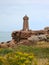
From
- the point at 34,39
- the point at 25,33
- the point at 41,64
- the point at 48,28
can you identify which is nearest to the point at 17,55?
the point at 41,64

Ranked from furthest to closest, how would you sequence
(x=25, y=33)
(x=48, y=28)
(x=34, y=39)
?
1. (x=48, y=28)
2. (x=25, y=33)
3. (x=34, y=39)

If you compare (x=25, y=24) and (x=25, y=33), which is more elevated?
(x=25, y=24)

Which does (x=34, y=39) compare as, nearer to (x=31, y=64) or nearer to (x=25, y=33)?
(x=25, y=33)

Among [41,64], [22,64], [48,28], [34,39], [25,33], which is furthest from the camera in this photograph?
[48,28]

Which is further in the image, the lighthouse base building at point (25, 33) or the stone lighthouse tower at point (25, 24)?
the stone lighthouse tower at point (25, 24)

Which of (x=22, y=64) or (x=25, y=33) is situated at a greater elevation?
(x=22, y=64)

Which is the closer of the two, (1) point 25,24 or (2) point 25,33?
(2) point 25,33

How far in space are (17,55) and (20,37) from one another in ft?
135

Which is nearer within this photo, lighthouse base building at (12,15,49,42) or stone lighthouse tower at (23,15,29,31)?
lighthouse base building at (12,15,49,42)

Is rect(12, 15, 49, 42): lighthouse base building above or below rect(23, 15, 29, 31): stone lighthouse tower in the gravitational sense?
below

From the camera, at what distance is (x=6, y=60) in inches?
409

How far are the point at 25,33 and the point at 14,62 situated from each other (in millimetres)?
40216

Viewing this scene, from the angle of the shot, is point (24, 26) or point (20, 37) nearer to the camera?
point (20, 37)

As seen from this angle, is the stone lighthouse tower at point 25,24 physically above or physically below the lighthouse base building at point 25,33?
above
